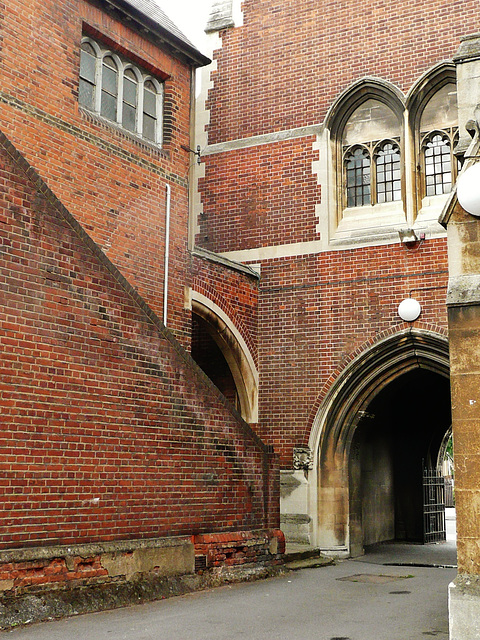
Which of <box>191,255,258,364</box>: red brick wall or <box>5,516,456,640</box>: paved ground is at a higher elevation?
<box>191,255,258,364</box>: red brick wall

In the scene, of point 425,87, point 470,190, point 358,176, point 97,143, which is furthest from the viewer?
point 358,176

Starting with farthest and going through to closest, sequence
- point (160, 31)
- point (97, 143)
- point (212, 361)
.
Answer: point (212, 361) < point (160, 31) < point (97, 143)

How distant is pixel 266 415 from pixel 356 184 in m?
4.31

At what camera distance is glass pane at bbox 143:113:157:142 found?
39.6ft

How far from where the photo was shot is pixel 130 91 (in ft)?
39.0

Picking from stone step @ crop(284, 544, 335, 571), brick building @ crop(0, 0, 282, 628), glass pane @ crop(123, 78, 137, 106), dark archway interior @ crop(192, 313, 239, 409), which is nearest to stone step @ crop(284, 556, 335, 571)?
stone step @ crop(284, 544, 335, 571)

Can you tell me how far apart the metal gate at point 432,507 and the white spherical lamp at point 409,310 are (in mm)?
5678

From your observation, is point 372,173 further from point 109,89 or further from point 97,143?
point 97,143

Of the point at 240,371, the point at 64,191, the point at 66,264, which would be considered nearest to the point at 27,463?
the point at 66,264

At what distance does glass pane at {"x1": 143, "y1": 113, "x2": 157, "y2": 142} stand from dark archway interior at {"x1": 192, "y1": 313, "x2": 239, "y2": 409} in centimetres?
347

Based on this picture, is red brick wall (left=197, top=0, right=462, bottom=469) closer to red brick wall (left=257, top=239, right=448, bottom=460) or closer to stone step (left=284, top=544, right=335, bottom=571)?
red brick wall (left=257, top=239, right=448, bottom=460)

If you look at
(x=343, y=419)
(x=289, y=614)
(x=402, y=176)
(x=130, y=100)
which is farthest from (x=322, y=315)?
(x=289, y=614)

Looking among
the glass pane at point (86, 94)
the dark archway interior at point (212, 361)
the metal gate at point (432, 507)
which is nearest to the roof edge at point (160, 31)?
the glass pane at point (86, 94)

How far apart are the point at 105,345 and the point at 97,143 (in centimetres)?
417
